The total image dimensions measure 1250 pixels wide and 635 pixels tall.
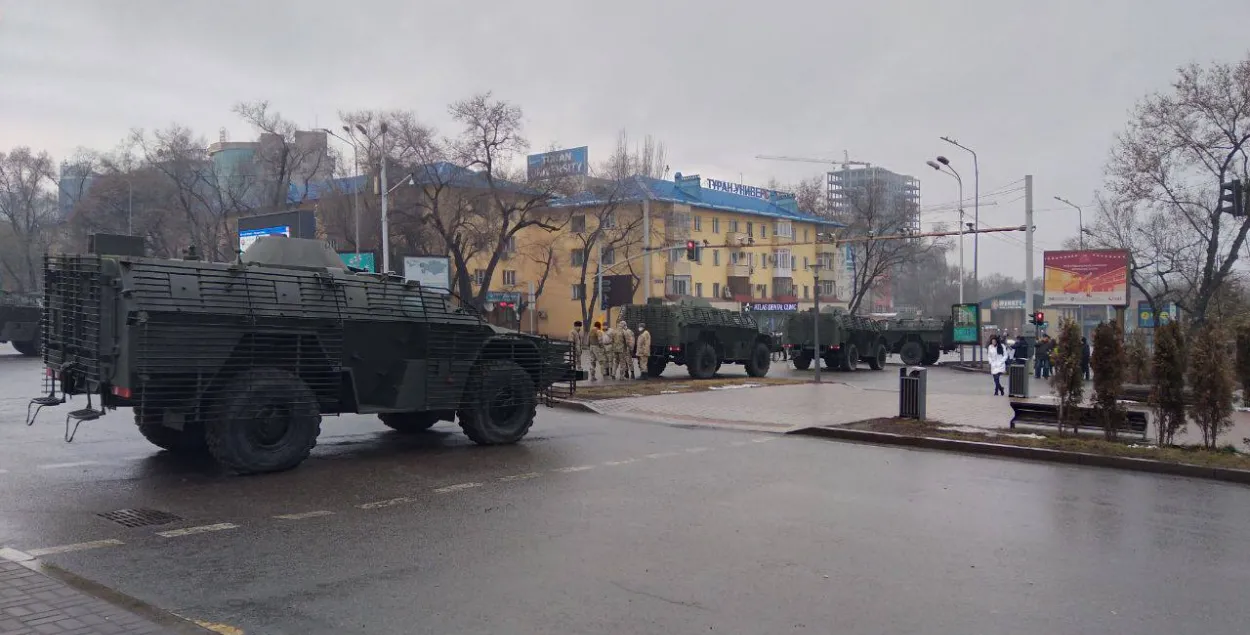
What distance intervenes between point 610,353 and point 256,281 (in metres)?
14.5

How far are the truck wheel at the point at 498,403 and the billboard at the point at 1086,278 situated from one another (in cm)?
2151

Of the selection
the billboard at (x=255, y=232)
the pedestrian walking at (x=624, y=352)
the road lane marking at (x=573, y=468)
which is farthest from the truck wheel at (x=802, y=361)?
the road lane marking at (x=573, y=468)

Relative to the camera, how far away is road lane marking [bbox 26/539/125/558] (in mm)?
6432

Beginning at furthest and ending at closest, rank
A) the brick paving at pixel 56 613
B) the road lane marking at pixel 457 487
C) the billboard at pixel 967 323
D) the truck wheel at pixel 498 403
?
the billboard at pixel 967 323 → the truck wheel at pixel 498 403 → the road lane marking at pixel 457 487 → the brick paving at pixel 56 613

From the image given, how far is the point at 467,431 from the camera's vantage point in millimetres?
11859

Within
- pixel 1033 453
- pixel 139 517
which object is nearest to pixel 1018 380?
pixel 1033 453

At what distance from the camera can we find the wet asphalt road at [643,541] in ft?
17.3

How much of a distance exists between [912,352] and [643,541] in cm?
3225

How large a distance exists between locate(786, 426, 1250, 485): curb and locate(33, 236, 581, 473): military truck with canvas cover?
4.56 m

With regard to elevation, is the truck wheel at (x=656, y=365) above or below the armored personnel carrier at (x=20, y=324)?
below

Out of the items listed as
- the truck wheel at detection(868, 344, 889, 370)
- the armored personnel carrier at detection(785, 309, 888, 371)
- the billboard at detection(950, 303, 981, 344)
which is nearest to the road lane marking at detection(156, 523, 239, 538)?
the armored personnel carrier at detection(785, 309, 888, 371)

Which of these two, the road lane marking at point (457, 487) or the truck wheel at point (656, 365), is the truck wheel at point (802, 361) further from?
the road lane marking at point (457, 487)

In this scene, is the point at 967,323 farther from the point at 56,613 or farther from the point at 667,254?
the point at 667,254

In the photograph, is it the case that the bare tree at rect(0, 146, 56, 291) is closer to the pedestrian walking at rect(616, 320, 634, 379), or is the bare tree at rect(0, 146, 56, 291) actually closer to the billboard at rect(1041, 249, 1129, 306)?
the pedestrian walking at rect(616, 320, 634, 379)
